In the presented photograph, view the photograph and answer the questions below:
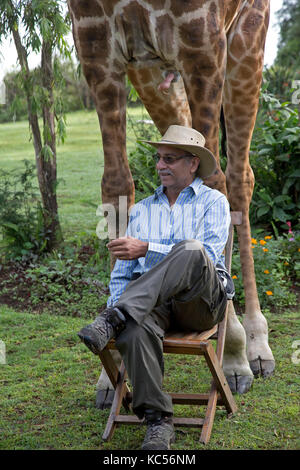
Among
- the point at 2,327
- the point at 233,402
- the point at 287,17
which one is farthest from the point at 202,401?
the point at 287,17

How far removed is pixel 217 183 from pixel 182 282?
960 millimetres

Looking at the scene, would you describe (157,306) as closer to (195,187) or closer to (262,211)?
(195,187)

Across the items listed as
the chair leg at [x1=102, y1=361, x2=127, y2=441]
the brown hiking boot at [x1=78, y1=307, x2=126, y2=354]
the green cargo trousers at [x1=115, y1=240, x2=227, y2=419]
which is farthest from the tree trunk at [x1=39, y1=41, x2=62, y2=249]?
the brown hiking boot at [x1=78, y1=307, x2=126, y2=354]

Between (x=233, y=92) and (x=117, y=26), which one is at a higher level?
(x=117, y=26)

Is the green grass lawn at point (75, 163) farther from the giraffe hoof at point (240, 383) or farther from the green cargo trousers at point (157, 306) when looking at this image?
the green cargo trousers at point (157, 306)

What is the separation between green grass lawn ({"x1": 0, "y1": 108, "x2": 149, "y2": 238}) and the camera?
28.3ft

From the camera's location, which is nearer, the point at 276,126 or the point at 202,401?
the point at 202,401

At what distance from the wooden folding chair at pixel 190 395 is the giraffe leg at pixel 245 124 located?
830 mm

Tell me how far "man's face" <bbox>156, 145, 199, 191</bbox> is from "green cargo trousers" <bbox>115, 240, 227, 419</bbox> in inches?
22.3

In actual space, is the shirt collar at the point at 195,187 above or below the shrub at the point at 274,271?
above

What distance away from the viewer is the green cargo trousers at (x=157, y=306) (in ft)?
9.91

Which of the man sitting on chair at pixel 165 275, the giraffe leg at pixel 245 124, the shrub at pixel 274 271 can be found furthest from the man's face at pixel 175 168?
the shrub at pixel 274 271

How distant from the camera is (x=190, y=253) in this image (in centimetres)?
311
